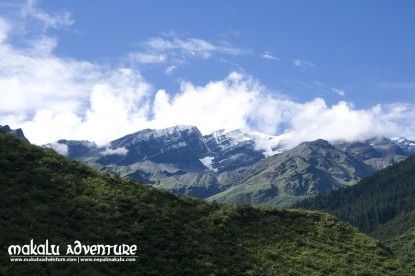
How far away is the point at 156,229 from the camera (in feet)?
164

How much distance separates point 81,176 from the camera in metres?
58.2

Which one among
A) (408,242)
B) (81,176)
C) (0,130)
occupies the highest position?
(0,130)

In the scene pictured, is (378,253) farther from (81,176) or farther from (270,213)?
(81,176)

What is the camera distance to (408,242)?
623ft

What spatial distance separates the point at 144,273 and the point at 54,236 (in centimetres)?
893

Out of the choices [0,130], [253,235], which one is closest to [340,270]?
[253,235]

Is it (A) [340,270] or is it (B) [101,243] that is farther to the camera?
(A) [340,270]

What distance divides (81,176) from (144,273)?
20.9m

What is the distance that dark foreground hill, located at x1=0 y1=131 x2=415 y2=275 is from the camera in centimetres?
4231

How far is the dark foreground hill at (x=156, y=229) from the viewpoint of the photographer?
42.3m

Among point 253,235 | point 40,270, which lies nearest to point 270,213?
point 253,235

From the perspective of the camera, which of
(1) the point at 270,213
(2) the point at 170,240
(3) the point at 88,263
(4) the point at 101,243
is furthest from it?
(1) the point at 270,213

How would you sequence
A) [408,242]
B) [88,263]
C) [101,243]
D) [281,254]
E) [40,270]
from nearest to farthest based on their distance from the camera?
[40,270] < [88,263] < [101,243] < [281,254] < [408,242]

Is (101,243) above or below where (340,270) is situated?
above
